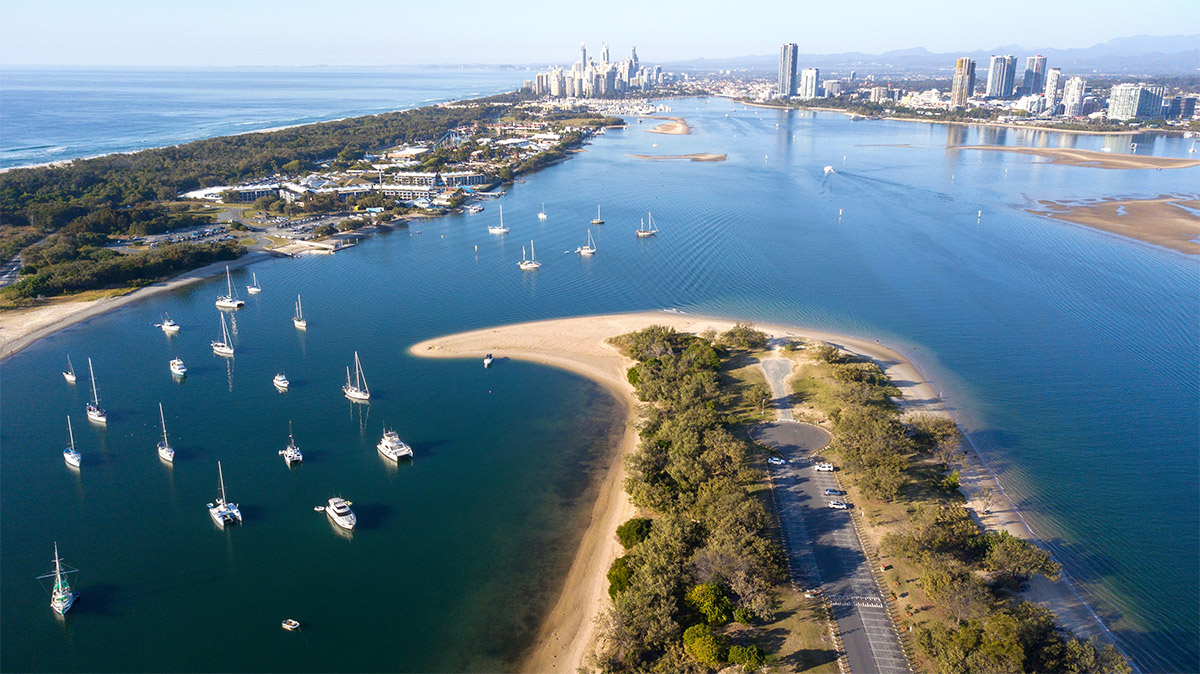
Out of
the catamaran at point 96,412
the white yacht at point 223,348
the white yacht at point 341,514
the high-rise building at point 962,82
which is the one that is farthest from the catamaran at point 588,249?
the high-rise building at point 962,82

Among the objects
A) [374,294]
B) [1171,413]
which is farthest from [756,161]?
[1171,413]

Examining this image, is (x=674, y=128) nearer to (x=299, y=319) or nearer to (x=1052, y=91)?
(x=1052, y=91)

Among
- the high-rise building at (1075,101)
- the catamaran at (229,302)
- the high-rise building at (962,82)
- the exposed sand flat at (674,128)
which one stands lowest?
the catamaran at (229,302)

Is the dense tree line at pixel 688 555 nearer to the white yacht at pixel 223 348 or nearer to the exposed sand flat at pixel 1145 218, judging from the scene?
the white yacht at pixel 223 348

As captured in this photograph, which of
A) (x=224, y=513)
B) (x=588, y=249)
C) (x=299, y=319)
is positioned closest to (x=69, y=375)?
(x=299, y=319)

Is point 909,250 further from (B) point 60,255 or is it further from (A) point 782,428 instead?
(B) point 60,255

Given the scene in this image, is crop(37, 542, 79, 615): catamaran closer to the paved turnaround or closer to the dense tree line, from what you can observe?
the dense tree line
